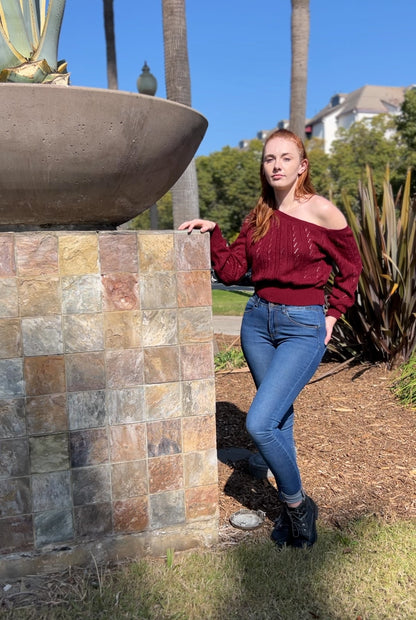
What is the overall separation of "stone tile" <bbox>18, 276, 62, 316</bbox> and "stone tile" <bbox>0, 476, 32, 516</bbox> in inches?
26.6

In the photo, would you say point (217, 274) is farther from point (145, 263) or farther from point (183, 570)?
point (183, 570)

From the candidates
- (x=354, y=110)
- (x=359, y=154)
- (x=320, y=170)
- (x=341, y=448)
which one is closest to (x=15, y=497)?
(x=341, y=448)

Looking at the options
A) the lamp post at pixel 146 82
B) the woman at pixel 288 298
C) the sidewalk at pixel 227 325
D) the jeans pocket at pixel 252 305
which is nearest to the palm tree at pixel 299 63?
the lamp post at pixel 146 82

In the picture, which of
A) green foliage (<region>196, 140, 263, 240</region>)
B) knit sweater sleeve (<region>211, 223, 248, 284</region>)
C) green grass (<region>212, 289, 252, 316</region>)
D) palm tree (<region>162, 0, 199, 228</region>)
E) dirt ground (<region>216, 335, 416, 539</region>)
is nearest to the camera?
knit sweater sleeve (<region>211, 223, 248, 284</region>)

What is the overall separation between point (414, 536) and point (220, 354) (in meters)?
3.67

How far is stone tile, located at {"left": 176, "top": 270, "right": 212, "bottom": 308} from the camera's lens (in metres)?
2.58

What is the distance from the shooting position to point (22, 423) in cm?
237

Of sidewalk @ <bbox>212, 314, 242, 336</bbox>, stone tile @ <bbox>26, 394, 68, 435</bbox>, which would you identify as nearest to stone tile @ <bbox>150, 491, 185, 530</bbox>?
stone tile @ <bbox>26, 394, 68, 435</bbox>

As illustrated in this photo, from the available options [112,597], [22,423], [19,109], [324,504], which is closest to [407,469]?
[324,504]

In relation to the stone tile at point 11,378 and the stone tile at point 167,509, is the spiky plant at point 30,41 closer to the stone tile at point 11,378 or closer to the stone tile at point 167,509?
the stone tile at point 11,378

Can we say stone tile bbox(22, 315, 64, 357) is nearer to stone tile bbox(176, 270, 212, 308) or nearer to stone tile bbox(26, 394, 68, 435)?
stone tile bbox(26, 394, 68, 435)

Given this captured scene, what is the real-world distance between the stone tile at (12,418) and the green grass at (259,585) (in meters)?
0.65

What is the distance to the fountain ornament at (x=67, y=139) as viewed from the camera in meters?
2.11

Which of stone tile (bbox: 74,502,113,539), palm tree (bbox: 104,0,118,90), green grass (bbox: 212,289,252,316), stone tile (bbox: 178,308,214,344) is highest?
palm tree (bbox: 104,0,118,90)
